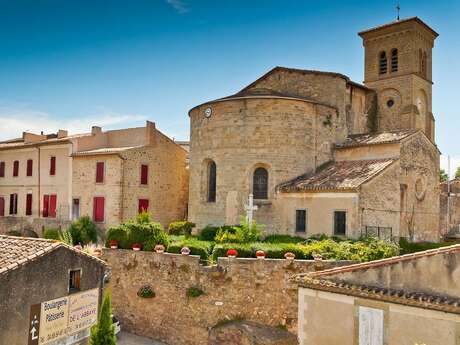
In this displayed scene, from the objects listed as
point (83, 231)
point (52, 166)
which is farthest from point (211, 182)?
point (52, 166)

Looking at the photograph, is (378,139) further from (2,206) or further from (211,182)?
(2,206)

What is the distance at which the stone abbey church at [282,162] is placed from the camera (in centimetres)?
2373

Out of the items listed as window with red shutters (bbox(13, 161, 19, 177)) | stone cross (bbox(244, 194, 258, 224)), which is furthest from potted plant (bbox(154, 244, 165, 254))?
window with red shutters (bbox(13, 161, 19, 177))

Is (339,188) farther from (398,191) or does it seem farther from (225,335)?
(225,335)

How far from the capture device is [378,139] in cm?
2538

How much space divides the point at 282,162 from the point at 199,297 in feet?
31.2

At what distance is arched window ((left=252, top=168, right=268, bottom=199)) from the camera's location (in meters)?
26.1

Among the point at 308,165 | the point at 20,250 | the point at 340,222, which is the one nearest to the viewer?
the point at 20,250

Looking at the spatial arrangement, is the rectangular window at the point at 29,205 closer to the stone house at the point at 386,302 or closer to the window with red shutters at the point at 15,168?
the window with red shutters at the point at 15,168

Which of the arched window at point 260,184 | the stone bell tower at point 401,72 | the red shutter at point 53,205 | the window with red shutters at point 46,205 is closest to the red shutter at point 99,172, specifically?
the red shutter at point 53,205

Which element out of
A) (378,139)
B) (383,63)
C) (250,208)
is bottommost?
(250,208)

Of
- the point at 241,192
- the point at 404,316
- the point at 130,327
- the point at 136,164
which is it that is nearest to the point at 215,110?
the point at 241,192

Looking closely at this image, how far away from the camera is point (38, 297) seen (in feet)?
40.6

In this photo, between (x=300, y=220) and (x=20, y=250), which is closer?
(x=20, y=250)
